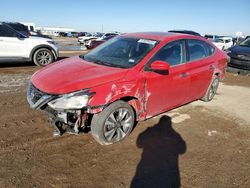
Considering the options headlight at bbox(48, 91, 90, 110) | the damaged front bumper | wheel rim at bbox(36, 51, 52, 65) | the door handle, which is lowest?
wheel rim at bbox(36, 51, 52, 65)

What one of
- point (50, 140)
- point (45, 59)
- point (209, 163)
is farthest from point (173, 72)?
point (45, 59)

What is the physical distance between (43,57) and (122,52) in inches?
261

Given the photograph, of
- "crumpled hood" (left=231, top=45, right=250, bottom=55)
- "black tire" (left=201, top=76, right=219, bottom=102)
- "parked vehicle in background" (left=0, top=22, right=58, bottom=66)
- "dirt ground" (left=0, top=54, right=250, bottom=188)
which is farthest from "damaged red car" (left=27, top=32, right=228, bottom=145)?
"parked vehicle in background" (left=0, top=22, right=58, bottom=66)

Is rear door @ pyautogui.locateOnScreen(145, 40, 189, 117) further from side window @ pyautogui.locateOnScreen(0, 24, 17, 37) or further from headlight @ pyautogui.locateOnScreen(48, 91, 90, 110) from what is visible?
side window @ pyautogui.locateOnScreen(0, 24, 17, 37)

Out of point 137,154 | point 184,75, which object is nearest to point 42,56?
point 184,75

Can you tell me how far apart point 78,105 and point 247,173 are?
2.49m

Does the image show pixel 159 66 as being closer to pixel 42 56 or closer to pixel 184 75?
pixel 184 75

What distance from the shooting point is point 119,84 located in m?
3.77

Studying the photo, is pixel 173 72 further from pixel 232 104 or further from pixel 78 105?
pixel 232 104

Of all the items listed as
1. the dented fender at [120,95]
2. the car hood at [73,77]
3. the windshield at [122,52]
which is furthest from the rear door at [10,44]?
the dented fender at [120,95]

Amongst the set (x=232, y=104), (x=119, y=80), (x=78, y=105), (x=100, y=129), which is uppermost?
(x=119, y=80)

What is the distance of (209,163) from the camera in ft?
11.9

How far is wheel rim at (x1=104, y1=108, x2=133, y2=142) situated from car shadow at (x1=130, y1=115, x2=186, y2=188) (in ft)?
1.02

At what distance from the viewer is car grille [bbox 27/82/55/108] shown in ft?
11.5
